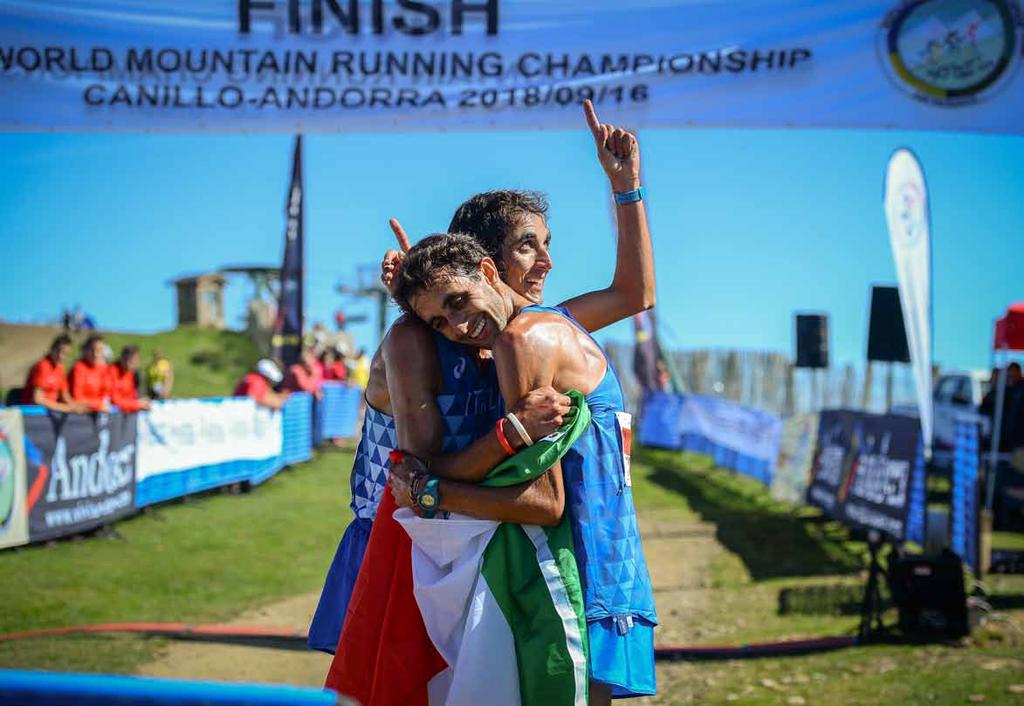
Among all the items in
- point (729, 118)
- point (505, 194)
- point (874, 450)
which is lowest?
point (874, 450)

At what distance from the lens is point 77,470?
8.44 m

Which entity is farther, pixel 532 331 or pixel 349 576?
pixel 349 576

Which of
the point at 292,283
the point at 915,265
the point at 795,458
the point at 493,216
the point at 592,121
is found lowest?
the point at 795,458

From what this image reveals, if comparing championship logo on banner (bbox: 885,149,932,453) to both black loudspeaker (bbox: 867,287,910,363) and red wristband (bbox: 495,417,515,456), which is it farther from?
red wristband (bbox: 495,417,515,456)

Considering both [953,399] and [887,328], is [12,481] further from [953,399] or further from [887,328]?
[953,399]

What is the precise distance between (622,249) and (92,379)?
7601mm

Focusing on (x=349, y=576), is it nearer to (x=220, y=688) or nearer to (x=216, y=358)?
(x=220, y=688)

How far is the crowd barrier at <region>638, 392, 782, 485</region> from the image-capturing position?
1407cm

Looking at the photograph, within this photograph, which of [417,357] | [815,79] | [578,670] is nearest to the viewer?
[578,670]

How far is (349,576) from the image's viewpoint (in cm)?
304

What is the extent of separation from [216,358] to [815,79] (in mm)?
24942

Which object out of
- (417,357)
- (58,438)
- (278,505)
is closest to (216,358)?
(278,505)

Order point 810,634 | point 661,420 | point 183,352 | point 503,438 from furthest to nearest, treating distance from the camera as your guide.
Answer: point 183,352
point 661,420
point 810,634
point 503,438

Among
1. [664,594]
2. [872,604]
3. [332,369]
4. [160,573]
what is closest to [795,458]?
[664,594]
